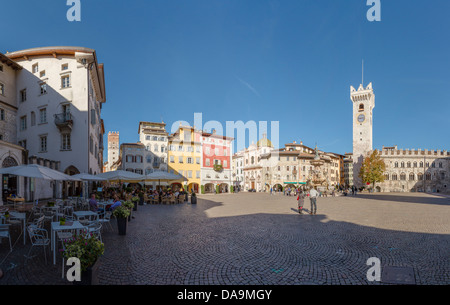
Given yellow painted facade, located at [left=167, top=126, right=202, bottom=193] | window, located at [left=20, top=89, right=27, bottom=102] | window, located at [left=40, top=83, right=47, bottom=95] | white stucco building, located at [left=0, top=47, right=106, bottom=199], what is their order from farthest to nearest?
yellow painted facade, located at [left=167, top=126, right=202, bottom=193] → window, located at [left=20, top=89, right=27, bottom=102] → window, located at [left=40, top=83, right=47, bottom=95] → white stucco building, located at [left=0, top=47, right=106, bottom=199]

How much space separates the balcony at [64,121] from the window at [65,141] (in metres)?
0.69

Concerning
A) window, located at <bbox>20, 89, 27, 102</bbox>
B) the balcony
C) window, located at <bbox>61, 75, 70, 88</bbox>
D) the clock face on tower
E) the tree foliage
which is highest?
the clock face on tower

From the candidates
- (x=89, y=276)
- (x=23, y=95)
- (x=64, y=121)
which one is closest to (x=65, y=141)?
(x=64, y=121)

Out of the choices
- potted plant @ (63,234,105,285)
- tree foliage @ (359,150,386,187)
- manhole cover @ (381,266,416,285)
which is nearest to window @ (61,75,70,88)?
potted plant @ (63,234,105,285)

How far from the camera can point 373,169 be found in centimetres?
6069

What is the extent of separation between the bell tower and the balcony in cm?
7077

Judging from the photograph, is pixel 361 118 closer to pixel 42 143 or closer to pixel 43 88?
pixel 43 88

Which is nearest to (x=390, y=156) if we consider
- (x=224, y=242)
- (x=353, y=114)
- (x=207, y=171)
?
(x=353, y=114)

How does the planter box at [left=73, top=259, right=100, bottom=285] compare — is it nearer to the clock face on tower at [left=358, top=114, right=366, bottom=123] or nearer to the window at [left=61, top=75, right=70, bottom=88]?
the window at [left=61, top=75, right=70, bottom=88]

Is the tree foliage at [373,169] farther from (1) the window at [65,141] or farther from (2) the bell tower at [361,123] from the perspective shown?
(1) the window at [65,141]

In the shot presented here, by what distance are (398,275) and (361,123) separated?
78.3 metres

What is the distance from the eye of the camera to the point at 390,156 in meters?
66.8

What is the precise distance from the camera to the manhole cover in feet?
16.6
